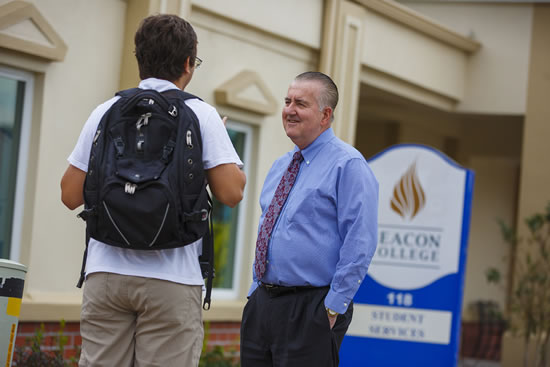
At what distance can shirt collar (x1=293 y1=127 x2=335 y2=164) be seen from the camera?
3910 mm

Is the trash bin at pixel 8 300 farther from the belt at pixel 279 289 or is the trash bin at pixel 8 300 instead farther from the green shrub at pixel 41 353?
the green shrub at pixel 41 353

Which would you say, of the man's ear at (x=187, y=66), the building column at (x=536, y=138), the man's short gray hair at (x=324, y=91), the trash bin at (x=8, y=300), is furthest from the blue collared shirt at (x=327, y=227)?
the building column at (x=536, y=138)

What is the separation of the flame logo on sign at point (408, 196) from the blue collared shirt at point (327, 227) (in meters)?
3.04

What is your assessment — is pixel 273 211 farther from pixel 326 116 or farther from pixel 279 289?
pixel 326 116

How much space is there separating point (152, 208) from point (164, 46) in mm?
581

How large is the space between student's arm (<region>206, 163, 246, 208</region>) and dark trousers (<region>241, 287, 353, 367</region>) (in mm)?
848

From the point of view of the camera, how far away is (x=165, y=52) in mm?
2980

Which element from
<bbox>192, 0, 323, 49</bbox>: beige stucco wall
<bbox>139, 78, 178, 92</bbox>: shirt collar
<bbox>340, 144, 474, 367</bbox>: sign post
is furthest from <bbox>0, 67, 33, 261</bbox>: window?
<bbox>139, 78, 178, 92</bbox>: shirt collar

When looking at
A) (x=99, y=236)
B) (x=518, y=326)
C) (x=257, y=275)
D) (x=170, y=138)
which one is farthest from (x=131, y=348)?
(x=518, y=326)

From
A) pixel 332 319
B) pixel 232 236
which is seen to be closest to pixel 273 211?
pixel 332 319

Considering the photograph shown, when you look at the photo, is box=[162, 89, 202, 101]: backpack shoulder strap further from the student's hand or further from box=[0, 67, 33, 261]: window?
box=[0, 67, 33, 261]: window

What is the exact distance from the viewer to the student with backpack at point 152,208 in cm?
283

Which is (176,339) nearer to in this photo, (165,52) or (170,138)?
(170,138)

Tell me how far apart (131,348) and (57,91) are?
367 centimetres
